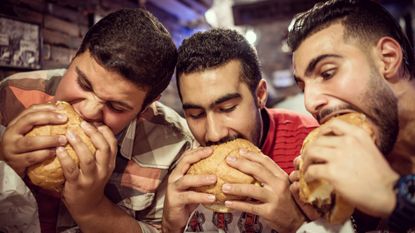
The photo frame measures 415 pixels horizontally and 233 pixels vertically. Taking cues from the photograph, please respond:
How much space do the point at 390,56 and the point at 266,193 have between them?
1.10m

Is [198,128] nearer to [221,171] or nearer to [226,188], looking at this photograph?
[221,171]

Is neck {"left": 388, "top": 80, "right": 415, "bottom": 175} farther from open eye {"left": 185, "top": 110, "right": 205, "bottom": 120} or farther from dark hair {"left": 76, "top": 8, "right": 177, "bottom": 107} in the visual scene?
dark hair {"left": 76, "top": 8, "right": 177, "bottom": 107}

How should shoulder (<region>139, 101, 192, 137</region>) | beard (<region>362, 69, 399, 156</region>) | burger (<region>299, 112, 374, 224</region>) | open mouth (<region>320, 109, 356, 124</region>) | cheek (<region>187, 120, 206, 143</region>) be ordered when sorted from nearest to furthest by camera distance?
burger (<region>299, 112, 374, 224</region>), beard (<region>362, 69, 399, 156</region>), open mouth (<region>320, 109, 356, 124</region>), cheek (<region>187, 120, 206, 143</region>), shoulder (<region>139, 101, 192, 137</region>)

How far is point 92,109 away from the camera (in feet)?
7.30

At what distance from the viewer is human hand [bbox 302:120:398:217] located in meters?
1.35

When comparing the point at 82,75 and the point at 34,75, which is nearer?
the point at 82,75

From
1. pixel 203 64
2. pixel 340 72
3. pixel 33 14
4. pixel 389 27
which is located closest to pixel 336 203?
pixel 340 72

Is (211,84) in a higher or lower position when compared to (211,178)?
higher

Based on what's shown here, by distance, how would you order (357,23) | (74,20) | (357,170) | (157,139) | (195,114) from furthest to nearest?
1. (74,20)
2. (157,139)
3. (195,114)
4. (357,23)
5. (357,170)

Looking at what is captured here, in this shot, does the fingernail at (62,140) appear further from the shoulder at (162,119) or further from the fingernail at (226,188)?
the shoulder at (162,119)

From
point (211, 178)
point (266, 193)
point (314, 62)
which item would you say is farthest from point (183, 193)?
point (314, 62)

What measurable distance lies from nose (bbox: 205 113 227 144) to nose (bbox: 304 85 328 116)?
2.10 ft

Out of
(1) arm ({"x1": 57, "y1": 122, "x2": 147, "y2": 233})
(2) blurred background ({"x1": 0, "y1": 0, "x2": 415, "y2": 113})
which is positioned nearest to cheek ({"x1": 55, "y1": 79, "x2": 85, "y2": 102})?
(1) arm ({"x1": 57, "y1": 122, "x2": 147, "y2": 233})

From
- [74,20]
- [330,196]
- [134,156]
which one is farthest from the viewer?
[74,20]
